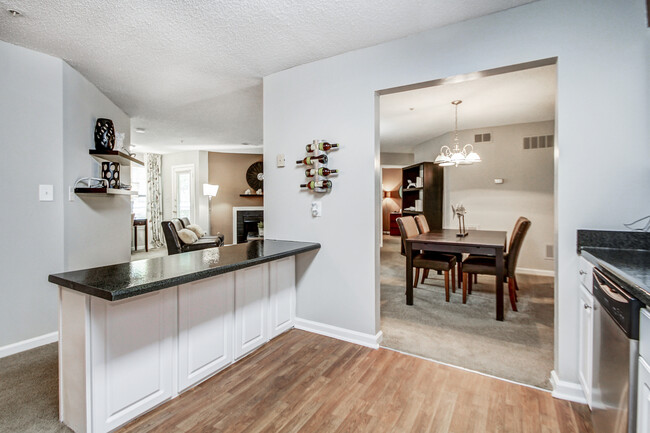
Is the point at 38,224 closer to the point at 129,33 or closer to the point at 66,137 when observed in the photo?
the point at 66,137

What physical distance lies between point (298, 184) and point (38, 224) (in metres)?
2.22

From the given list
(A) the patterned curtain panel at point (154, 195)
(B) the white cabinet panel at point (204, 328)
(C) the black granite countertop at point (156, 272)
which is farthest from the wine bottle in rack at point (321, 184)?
(A) the patterned curtain panel at point (154, 195)

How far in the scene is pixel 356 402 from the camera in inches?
67.9

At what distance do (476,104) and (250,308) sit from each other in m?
3.89

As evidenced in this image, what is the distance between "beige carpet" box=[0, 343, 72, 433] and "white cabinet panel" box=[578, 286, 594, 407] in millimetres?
A: 2670

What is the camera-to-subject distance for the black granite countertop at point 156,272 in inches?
50.6

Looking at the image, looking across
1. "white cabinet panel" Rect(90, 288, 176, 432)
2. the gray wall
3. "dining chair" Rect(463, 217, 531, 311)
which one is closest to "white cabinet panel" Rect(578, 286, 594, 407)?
"dining chair" Rect(463, 217, 531, 311)

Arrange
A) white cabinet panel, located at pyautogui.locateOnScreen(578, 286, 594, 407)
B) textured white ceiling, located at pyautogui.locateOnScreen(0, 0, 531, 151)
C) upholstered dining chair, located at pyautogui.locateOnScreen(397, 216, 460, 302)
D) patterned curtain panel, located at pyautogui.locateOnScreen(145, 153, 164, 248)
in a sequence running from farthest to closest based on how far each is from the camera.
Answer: patterned curtain panel, located at pyautogui.locateOnScreen(145, 153, 164, 248), upholstered dining chair, located at pyautogui.locateOnScreen(397, 216, 460, 302), textured white ceiling, located at pyautogui.locateOnScreen(0, 0, 531, 151), white cabinet panel, located at pyautogui.locateOnScreen(578, 286, 594, 407)

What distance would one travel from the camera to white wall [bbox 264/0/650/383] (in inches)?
65.6

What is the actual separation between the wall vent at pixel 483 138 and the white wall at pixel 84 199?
18.4ft

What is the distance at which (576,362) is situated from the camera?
175 centimetres

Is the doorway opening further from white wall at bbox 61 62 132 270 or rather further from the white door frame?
the white door frame

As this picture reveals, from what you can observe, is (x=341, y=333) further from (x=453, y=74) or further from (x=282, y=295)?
(x=453, y=74)

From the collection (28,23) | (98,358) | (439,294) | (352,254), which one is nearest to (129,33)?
(28,23)
